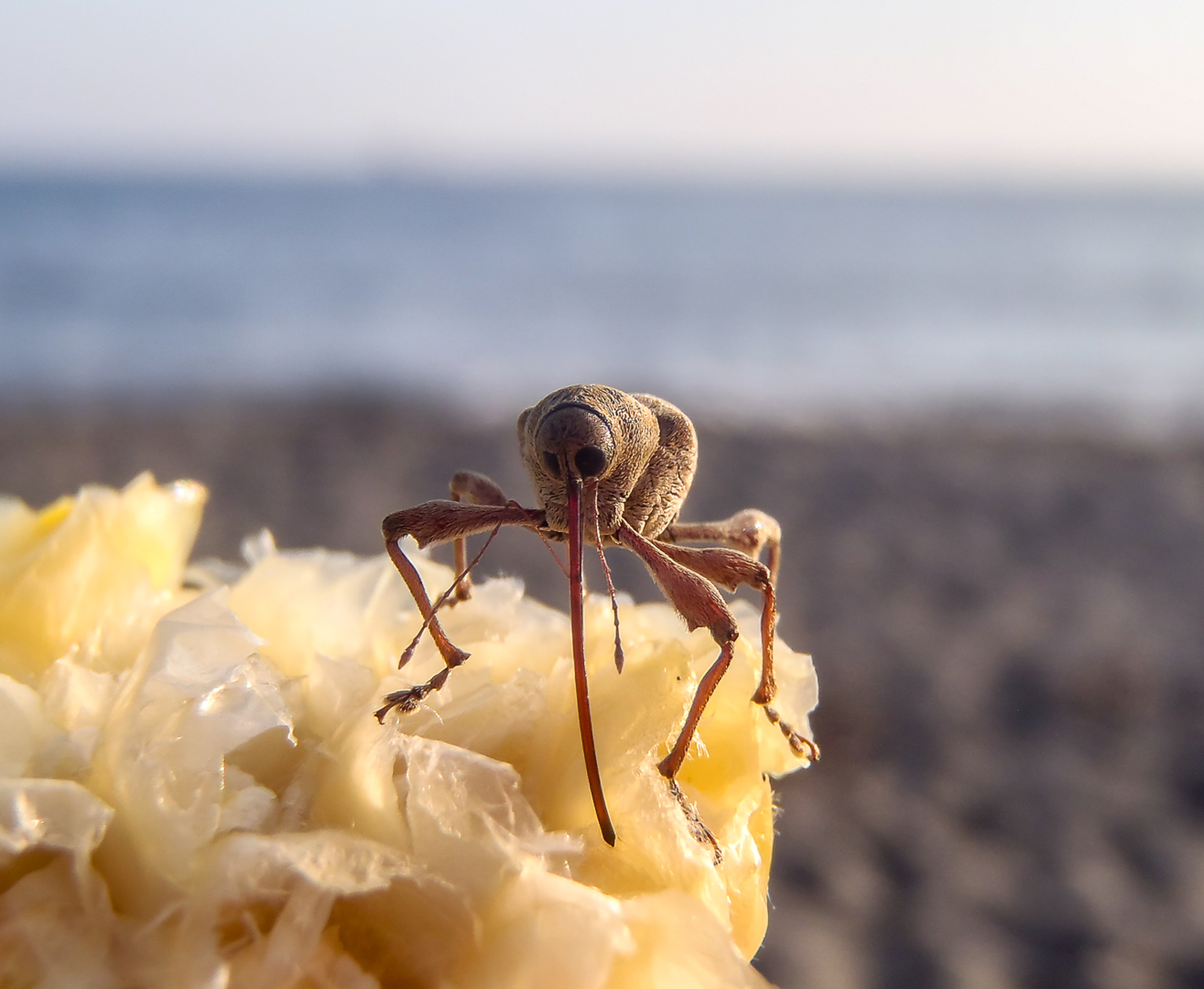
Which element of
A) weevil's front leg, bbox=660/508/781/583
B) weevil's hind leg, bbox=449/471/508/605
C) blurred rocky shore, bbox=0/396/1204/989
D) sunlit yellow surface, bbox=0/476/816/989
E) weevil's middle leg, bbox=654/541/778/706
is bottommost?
blurred rocky shore, bbox=0/396/1204/989

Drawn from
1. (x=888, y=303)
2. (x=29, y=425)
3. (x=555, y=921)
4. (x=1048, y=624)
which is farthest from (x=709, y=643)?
(x=888, y=303)

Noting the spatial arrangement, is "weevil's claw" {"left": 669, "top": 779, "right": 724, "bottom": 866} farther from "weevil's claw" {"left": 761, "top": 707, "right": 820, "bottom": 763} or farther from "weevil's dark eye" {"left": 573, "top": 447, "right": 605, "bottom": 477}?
"weevil's dark eye" {"left": 573, "top": 447, "right": 605, "bottom": 477}

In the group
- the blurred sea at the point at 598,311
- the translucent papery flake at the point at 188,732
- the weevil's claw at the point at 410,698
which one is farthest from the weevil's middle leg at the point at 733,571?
the blurred sea at the point at 598,311

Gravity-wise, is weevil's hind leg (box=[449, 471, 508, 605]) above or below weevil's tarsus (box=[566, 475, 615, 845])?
below

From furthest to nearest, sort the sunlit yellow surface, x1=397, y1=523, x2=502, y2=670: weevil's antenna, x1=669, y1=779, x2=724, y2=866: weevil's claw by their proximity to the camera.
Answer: x1=397, y1=523, x2=502, y2=670: weevil's antenna < x1=669, y1=779, x2=724, y2=866: weevil's claw < the sunlit yellow surface

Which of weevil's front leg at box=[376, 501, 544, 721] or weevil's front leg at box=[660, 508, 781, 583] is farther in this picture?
weevil's front leg at box=[660, 508, 781, 583]

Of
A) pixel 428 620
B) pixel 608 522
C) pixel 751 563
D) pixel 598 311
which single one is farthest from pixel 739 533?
pixel 598 311

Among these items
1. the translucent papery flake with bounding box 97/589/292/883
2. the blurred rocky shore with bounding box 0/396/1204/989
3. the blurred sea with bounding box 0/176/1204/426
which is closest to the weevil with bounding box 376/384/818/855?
the translucent papery flake with bounding box 97/589/292/883

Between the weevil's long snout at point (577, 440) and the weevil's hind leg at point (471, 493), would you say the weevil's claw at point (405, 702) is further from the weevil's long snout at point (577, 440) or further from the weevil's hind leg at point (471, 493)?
the weevil's hind leg at point (471, 493)

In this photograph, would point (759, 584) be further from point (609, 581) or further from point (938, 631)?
point (938, 631)
